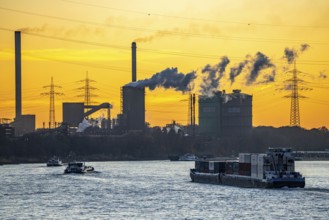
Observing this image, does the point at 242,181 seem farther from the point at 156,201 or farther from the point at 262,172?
the point at 156,201

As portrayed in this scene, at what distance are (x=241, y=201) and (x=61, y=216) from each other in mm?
26925

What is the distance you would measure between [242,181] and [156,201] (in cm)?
3569

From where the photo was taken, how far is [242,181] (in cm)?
15825

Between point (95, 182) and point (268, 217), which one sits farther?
point (95, 182)

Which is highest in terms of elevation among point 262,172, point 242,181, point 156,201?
point 262,172

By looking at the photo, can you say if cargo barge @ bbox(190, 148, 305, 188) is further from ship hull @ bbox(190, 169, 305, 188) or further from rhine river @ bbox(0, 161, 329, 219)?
rhine river @ bbox(0, 161, 329, 219)

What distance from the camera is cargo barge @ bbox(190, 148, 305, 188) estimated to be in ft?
480

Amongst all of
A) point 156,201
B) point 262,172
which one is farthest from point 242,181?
point 156,201

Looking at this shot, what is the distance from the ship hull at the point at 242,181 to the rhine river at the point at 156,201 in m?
2.23

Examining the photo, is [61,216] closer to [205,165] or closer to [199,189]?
[199,189]

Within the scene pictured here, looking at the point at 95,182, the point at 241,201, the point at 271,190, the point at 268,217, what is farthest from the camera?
the point at 95,182

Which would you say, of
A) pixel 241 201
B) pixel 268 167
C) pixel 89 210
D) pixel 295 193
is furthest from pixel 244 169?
pixel 89 210

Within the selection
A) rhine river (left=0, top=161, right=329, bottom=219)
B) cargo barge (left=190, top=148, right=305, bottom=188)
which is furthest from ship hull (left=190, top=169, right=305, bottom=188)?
rhine river (left=0, top=161, right=329, bottom=219)

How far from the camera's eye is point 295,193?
136m
